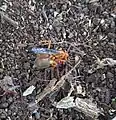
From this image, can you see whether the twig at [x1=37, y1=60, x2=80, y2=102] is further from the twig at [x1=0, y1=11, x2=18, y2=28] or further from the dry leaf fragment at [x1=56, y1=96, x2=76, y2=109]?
the twig at [x1=0, y1=11, x2=18, y2=28]

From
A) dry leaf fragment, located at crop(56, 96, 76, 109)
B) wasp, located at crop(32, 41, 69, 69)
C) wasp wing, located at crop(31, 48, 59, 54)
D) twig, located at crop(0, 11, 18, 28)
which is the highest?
twig, located at crop(0, 11, 18, 28)

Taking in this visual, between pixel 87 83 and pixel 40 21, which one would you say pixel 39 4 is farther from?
pixel 87 83

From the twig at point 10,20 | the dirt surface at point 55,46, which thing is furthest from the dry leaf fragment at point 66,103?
the twig at point 10,20

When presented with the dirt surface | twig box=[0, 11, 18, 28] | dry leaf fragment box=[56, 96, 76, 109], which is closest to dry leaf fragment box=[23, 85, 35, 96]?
the dirt surface

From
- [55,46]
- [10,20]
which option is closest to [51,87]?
[55,46]

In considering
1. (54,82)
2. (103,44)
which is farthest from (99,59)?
(54,82)
